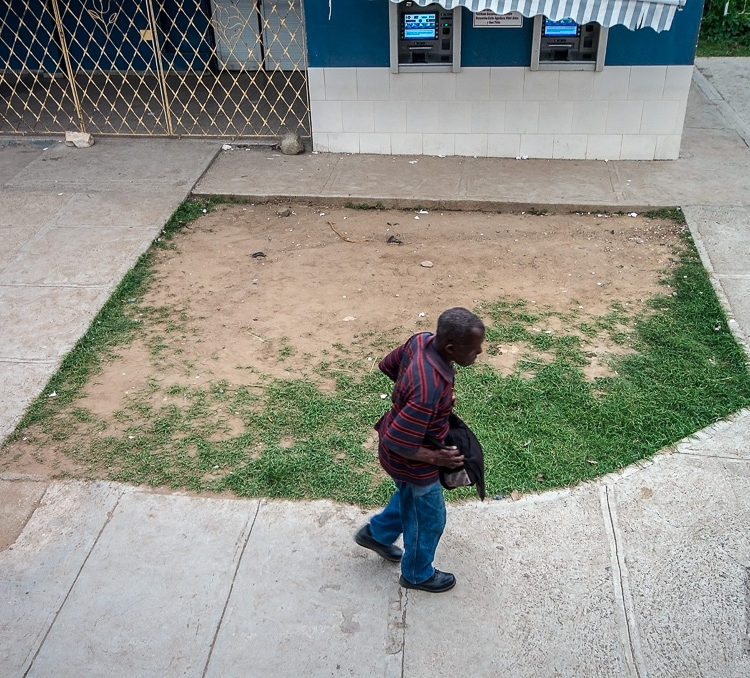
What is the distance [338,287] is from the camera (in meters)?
7.05

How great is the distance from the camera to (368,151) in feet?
32.1

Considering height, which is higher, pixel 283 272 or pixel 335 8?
pixel 335 8

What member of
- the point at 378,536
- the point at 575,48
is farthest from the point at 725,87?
the point at 378,536

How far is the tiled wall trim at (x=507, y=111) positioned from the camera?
29.6 ft

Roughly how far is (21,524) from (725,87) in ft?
39.7

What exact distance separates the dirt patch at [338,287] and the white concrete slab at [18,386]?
10.5 inches

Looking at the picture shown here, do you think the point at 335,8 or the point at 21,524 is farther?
the point at 335,8

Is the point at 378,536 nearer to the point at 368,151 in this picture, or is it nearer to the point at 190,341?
the point at 190,341

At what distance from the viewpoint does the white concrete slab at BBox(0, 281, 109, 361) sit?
6145mm

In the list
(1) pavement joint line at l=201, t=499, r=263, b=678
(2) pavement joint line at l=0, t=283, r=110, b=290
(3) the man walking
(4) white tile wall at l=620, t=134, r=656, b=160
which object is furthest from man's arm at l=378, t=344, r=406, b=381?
(4) white tile wall at l=620, t=134, r=656, b=160

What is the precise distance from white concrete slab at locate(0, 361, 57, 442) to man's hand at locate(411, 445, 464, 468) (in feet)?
10.6

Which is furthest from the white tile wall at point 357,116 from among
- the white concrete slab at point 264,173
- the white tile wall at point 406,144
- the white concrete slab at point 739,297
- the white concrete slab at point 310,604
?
the white concrete slab at point 310,604

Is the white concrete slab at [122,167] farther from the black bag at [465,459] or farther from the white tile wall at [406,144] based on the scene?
the black bag at [465,459]

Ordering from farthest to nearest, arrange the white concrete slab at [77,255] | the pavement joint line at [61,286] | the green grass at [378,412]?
the white concrete slab at [77,255]
the pavement joint line at [61,286]
the green grass at [378,412]
